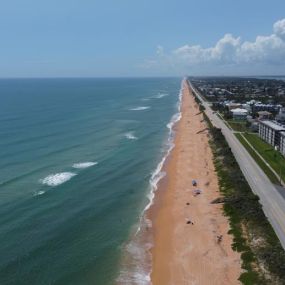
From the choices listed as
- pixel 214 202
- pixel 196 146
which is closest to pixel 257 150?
pixel 196 146

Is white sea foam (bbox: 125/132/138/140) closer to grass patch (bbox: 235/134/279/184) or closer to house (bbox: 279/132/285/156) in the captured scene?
grass patch (bbox: 235/134/279/184)

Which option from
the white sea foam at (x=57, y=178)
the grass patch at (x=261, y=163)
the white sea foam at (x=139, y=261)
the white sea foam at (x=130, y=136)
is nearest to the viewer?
the white sea foam at (x=139, y=261)

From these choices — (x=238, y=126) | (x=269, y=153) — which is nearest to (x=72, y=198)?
(x=269, y=153)

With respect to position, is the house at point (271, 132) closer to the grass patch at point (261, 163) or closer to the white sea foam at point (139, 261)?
the grass patch at point (261, 163)

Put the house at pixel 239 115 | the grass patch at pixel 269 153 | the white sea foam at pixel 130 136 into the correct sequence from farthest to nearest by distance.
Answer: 1. the house at pixel 239 115
2. the white sea foam at pixel 130 136
3. the grass patch at pixel 269 153

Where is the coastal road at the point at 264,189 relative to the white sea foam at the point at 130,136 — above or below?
below

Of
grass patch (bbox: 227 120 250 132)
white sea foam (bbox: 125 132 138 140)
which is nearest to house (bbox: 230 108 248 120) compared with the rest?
grass patch (bbox: 227 120 250 132)

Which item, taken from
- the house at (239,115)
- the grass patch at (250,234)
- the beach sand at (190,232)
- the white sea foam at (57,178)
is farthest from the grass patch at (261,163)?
the house at (239,115)

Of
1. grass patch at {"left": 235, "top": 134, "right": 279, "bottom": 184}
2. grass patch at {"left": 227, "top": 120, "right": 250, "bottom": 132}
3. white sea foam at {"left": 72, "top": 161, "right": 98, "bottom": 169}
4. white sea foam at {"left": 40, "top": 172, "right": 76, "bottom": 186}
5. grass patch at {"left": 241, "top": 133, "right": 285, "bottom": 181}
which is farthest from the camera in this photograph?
→ grass patch at {"left": 227, "top": 120, "right": 250, "bottom": 132}
